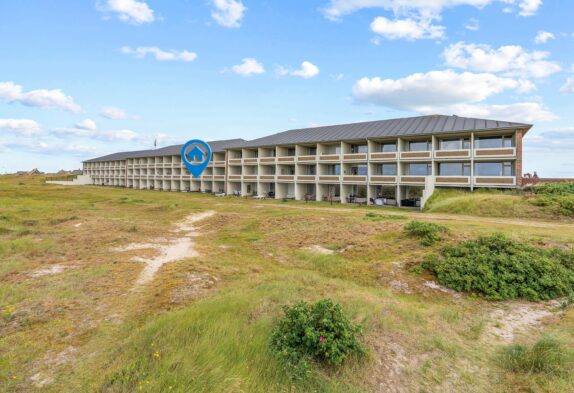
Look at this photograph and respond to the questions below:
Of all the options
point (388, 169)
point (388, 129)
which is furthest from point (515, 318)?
point (388, 129)

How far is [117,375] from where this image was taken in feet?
15.1

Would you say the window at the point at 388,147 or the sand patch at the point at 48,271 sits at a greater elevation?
the window at the point at 388,147

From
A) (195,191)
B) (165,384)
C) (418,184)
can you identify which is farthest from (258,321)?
(195,191)

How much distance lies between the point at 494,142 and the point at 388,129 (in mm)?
12092

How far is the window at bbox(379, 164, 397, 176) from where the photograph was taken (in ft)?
123

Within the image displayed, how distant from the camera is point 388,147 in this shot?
3834cm

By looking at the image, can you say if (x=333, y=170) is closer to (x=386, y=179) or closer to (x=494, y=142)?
(x=386, y=179)

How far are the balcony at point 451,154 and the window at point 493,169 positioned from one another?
2041 mm

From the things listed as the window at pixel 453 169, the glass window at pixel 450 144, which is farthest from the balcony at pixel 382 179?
A: the glass window at pixel 450 144

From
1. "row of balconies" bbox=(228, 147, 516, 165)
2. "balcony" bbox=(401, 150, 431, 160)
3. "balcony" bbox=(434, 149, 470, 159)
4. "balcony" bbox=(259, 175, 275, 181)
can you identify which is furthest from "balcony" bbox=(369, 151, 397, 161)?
"balcony" bbox=(259, 175, 275, 181)

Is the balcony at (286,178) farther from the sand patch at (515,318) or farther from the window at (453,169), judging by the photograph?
the sand patch at (515,318)

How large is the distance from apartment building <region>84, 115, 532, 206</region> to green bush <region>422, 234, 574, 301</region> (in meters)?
21.2

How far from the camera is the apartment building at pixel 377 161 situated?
99.5 ft

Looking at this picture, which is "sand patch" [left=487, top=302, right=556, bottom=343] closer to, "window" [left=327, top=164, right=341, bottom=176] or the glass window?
the glass window
